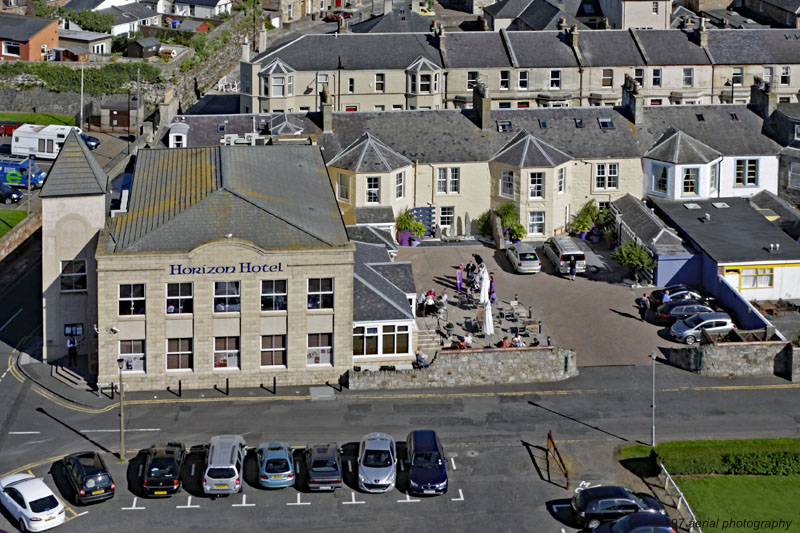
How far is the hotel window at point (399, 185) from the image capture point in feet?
301

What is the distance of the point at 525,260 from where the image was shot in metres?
87.4

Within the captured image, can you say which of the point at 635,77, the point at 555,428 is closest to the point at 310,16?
the point at 635,77

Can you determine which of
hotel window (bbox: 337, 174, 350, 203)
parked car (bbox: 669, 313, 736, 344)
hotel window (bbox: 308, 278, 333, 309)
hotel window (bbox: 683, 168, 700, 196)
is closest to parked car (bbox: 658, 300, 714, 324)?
parked car (bbox: 669, 313, 736, 344)

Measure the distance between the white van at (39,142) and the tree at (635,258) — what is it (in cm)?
5062

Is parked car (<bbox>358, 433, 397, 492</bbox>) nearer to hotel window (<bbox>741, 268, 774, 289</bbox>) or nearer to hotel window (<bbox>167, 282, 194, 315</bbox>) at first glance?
hotel window (<bbox>167, 282, 194, 315</bbox>)

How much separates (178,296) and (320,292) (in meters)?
7.22

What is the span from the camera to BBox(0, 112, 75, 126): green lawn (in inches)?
4973

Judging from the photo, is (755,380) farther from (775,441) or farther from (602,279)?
(602,279)

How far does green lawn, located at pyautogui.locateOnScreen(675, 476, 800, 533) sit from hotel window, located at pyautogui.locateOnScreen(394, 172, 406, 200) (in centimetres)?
3382

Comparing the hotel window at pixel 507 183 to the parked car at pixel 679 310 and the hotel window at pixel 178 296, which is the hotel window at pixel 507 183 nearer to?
the parked car at pixel 679 310

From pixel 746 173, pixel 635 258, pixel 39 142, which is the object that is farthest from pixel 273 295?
pixel 39 142

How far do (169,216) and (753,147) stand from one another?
43.9 m

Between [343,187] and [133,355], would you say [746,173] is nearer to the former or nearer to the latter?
[343,187]

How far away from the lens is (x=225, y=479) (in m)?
61.0
